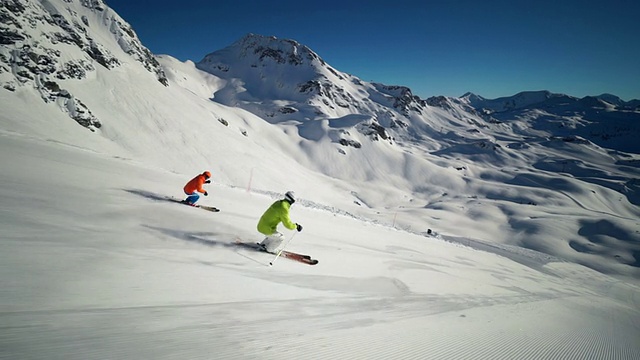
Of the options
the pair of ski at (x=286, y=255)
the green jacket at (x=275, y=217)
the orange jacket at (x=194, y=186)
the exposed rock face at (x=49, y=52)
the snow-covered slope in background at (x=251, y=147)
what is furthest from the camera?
the snow-covered slope in background at (x=251, y=147)

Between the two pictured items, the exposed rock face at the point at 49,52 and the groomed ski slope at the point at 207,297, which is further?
the exposed rock face at the point at 49,52

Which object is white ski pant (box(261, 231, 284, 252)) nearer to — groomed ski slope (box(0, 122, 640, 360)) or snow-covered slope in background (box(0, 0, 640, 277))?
groomed ski slope (box(0, 122, 640, 360))

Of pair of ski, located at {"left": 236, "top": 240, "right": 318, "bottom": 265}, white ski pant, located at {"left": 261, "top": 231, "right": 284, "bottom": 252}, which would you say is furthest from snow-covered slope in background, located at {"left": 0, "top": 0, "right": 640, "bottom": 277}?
white ski pant, located at {"left": 261, "top": 231, "right": 284, "bottom": 252}

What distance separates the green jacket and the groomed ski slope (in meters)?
0.69

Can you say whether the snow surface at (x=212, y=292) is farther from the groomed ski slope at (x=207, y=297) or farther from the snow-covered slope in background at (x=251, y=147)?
the snow-covered slope in background at (x=251, y=147)

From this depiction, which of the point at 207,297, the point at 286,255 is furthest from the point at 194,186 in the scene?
the point at 207,297

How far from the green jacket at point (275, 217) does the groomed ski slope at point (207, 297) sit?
694 mm

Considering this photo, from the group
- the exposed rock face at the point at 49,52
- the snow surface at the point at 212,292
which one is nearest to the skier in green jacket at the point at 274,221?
the snow surface at the point at 212,292

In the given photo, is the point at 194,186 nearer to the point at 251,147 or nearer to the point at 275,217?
the point at 275,217

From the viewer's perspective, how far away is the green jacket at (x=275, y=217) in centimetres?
688

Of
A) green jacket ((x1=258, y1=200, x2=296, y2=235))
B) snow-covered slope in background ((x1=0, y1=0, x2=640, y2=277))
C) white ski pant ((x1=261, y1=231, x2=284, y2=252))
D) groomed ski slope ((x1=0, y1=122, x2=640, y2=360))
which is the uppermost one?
snow-covered slope in background ((x1=0, y1=0, x2=640, y2=277))

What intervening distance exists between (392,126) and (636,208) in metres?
127

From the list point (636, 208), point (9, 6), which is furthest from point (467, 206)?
point (9, 6)

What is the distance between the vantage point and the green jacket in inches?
271
